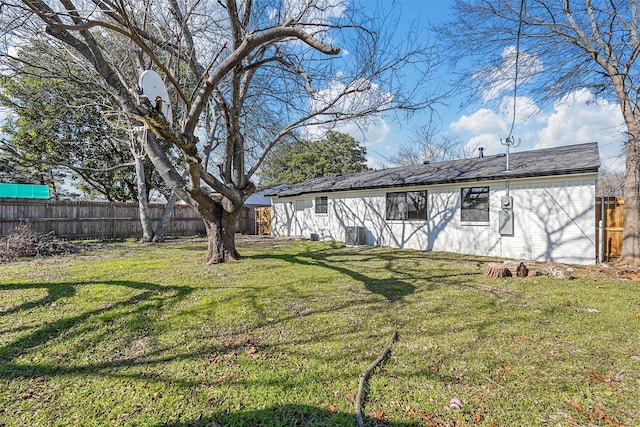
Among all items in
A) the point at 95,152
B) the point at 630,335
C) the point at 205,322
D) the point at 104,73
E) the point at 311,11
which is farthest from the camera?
the point at 95,152

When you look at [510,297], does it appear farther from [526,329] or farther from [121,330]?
[121,330]

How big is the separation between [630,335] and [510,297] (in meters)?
1.52

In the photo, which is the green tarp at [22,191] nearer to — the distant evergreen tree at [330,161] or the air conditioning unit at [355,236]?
the air conditioning unit at [355,236]

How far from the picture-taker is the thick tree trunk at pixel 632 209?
6.96 metres

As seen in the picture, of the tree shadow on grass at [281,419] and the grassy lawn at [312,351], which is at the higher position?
the grassy lawn at [312,351]

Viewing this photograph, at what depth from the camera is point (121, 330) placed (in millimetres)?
3617

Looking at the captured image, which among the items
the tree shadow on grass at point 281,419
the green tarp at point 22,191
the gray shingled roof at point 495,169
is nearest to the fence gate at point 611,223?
the gray shingled roof at point 495,169

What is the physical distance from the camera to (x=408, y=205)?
35.8ft

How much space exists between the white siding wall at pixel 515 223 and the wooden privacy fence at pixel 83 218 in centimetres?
939

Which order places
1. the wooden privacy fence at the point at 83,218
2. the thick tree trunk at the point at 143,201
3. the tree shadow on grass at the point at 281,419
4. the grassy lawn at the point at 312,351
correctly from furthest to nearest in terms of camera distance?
the thick tree trunk at the point at 143,201
the wooden privacy fence at the point at 83,218
the grassy lawn at the point at 312,351
the tree shadow on grass at the point at 281,419

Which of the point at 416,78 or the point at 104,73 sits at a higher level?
the point at 416,78

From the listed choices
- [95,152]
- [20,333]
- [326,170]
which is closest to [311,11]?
[20,333]

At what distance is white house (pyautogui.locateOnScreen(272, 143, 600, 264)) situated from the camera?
7.68 meters

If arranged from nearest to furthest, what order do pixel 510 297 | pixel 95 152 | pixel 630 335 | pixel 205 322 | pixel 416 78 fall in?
pixel 630 335, pixel 205 322, pixel 510 297, pixel 416 78, pixel 95 152
